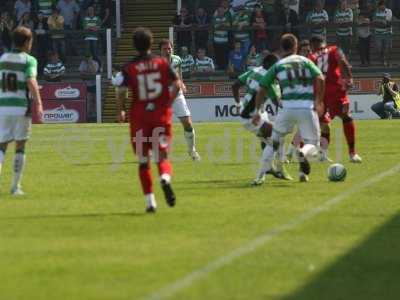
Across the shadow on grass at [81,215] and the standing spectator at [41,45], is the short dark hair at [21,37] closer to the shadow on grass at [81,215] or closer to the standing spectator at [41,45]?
the shadow on grass at [81,215]

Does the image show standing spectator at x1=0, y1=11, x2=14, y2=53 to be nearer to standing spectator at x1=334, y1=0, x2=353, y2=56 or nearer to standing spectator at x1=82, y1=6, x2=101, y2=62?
standing spectator at x1=82, y1=6, x2=101, y2=62

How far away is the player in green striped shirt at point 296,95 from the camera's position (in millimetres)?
17266

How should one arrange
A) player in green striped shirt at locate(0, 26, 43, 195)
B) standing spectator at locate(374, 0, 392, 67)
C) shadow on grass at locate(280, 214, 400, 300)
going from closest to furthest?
shadow on grass at locate(280, 214, 400, 300) < player in green striped shirt at locate(0, 26, 43, 195) < standing spectator at locate(374, 0, 392, 67)

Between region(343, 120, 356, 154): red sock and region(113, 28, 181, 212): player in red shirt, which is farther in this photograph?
region(343, 120, 356, 154): red sock

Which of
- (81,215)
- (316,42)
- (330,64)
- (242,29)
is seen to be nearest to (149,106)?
(81,215)

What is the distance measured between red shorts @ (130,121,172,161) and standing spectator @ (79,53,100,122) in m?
28.9

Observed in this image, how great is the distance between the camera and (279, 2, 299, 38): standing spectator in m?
42.1

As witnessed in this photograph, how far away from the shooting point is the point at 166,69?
47.1 feet

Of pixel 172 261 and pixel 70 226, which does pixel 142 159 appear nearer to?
pixel 70 226

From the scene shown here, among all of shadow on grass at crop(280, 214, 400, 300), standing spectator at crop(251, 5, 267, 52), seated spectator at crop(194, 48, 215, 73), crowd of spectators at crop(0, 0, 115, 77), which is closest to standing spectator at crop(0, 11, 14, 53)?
crowd of spectators at crop(0, 0, 115, 77)

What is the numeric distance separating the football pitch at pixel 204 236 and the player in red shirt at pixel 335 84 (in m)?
0.83

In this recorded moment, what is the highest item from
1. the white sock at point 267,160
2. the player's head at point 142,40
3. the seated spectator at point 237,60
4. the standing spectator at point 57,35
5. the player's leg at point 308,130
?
the player's head at point 142,40

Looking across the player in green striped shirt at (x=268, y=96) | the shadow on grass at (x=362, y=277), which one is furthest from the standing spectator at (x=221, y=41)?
the shadow on grass at (x=362, y=277)

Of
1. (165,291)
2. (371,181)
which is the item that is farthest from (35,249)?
(371,181)
